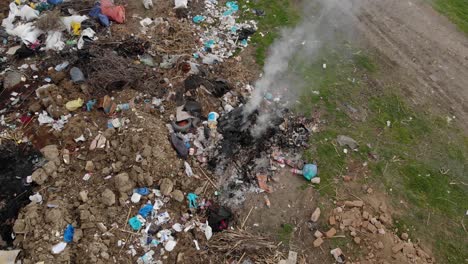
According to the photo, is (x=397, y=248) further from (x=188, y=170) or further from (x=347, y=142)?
(x=188, y=170)

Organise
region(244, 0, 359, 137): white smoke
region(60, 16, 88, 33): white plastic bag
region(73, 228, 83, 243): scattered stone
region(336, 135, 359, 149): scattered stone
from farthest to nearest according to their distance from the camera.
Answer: region(60, 16, 88, 33): white plastic bag < region(244, 0, 359, 137): white smoke < region(336, 135, 359, 149): scattered stone < region(73, 228, 83, 243): scattered stone

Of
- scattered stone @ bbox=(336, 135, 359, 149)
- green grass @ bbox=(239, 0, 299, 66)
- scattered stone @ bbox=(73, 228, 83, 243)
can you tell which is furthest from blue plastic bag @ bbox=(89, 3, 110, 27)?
scattered stone @ bbox=(336, 135, 359, 149)

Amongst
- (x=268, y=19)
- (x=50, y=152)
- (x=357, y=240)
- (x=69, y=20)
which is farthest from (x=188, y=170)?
(x=268, y=19)

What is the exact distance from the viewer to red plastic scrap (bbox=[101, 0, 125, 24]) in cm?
855

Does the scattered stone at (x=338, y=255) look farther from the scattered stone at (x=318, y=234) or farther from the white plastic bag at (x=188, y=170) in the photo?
the white plastic bag at (x=188, y=170)

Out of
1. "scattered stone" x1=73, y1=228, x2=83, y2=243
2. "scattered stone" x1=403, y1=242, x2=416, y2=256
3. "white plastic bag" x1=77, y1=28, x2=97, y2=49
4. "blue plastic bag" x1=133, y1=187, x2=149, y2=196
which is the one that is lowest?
"scattered stone" x1=73, y1=228, x2=83, y2=243

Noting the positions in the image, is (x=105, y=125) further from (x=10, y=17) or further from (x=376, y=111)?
(x=376, y=111)

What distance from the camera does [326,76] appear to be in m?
8.11

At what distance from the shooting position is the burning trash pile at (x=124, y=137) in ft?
17.9

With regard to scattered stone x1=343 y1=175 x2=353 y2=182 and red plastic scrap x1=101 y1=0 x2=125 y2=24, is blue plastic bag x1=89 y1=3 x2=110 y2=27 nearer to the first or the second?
red plastic scrap x1=101 y1=0 x2=125 y2=24

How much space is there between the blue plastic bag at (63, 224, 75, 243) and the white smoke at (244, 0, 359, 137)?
3.45 meters

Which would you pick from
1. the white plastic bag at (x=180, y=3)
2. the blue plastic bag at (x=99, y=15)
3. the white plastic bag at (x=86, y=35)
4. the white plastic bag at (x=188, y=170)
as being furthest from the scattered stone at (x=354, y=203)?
the blue plastic bag at (x=99, y=15)

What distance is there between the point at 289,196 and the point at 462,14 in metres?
7.51

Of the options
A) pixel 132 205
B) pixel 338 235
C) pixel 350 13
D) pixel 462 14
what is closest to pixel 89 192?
pixel 132 205
